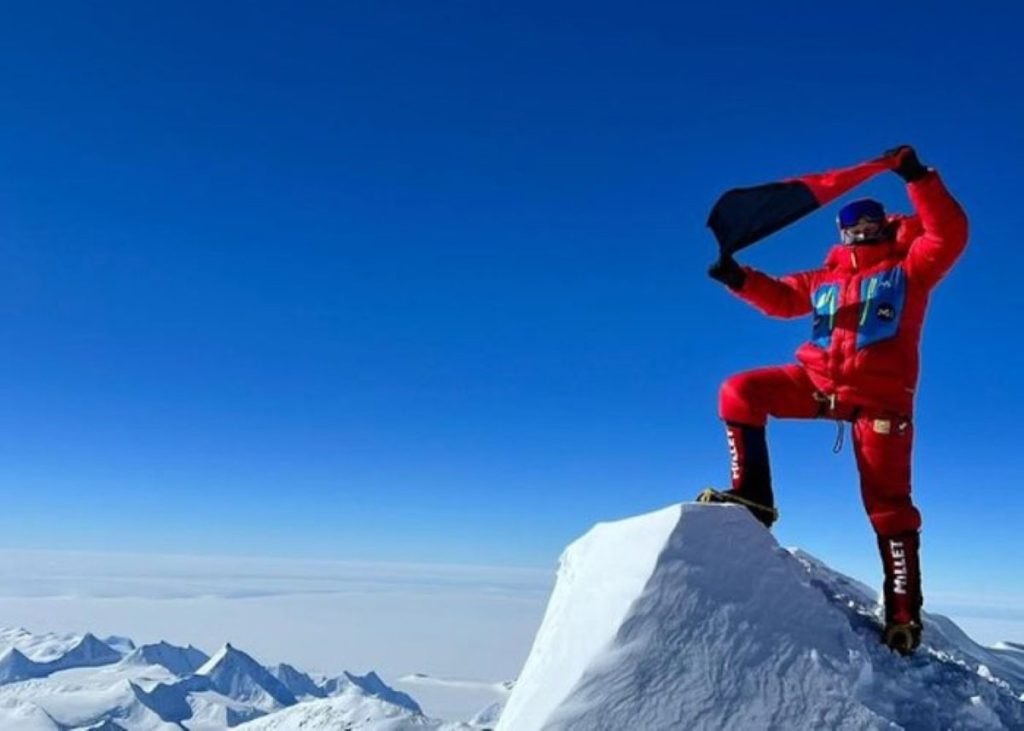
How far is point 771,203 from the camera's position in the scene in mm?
7883

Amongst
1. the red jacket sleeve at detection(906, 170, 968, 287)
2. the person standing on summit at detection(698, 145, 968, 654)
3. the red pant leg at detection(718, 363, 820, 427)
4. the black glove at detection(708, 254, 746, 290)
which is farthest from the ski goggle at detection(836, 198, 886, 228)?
the red pant leg at detection(718, 363, 820, 427)

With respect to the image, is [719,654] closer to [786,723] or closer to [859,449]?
[786,723]

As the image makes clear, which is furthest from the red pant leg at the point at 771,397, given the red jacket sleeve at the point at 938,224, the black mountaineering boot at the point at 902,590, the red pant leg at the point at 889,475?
the red jacket sleeve at the point at 938,224

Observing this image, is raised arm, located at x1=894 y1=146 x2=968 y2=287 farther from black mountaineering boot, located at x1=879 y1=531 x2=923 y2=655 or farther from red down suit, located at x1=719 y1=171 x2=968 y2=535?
black mountaineering boot, located at x1=879 y1=531 x2=923 y2=655

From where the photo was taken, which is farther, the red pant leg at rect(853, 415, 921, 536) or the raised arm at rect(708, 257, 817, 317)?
the raised arm at rect(708, 257, 817, 317)

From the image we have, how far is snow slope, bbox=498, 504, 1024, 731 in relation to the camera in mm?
5500

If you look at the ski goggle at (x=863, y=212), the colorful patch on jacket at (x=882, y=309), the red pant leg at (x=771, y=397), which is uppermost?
the ski goggle at (x=863, y=212)

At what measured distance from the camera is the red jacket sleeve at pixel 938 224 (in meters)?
6.98

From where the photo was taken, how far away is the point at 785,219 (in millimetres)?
7887

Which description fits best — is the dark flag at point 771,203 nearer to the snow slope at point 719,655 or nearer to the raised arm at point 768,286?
the raised arm at point 768,286

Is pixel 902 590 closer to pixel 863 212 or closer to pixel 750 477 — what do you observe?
pixel 750 477

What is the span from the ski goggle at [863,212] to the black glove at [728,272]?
3.65ft

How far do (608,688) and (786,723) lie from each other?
1183 mm

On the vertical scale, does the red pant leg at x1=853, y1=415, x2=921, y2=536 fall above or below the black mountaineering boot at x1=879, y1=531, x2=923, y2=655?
above
